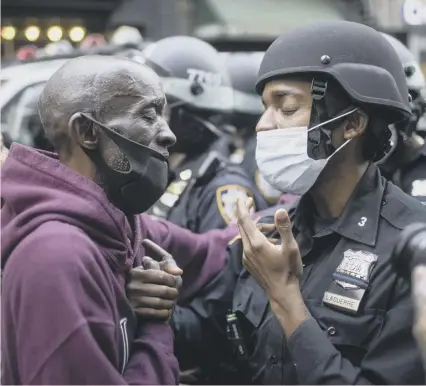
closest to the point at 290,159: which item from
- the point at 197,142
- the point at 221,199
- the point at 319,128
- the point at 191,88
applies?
the point at 319,128

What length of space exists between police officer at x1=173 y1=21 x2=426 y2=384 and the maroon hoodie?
0.40 metres

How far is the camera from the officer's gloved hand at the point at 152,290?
2.05 m

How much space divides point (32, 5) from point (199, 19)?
2792 millimetres

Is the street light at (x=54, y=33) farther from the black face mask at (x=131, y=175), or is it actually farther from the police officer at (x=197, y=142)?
the black face mask at (x=131, y=175)

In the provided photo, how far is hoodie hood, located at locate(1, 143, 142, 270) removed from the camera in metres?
1.88

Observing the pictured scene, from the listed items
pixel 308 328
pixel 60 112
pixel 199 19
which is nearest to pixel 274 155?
pixel 308 328

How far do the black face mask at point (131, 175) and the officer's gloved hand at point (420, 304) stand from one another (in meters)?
0.79

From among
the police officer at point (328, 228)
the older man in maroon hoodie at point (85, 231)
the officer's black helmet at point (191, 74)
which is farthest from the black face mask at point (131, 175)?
the officer's black helmet at point (191, 74)

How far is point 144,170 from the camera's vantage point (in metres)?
2.05

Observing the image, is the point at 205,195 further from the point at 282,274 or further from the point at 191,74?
the point at 282,274

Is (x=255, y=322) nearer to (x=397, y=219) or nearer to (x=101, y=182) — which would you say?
(x=397, y=219)

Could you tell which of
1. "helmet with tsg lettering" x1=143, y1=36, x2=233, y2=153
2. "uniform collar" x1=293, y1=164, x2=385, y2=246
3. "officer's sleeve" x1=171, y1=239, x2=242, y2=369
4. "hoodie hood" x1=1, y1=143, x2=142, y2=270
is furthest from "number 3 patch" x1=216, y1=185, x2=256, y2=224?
"hoodie hood" x1=1, y1=143, x2=142, y2=270

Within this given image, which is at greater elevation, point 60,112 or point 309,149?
point 60,112

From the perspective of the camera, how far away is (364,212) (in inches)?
92.1
